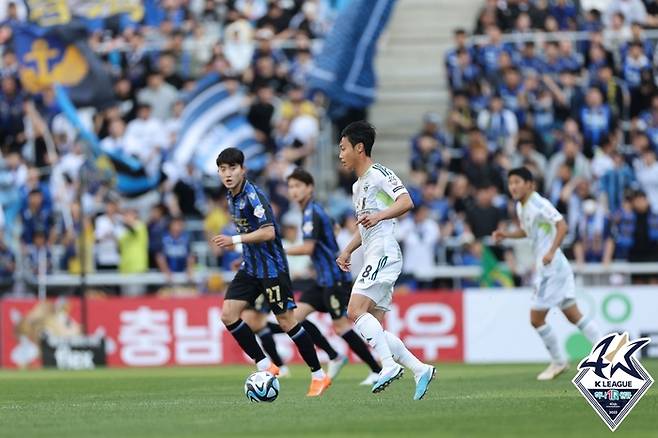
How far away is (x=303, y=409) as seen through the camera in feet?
44.4

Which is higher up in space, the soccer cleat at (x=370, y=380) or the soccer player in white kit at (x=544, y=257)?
the soccer player in white kit at (x=544, y=257)

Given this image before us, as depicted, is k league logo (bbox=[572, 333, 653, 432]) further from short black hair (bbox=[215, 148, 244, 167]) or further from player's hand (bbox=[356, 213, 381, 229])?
short black hair (bbox=[215, 148, 244, 167])

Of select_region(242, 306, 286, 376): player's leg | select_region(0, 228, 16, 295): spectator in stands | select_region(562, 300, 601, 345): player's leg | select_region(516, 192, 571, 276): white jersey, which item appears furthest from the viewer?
select_region(0, 228, 16, 295): spectator in stands

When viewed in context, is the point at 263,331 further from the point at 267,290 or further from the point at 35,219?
the point at 35,219

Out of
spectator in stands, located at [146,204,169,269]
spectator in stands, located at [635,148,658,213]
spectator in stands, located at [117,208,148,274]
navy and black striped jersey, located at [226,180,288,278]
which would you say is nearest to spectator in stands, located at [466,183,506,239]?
spectator in stands, located at [635,148,658,213]

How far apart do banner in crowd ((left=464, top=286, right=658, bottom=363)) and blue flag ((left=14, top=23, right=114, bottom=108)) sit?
8196 millimetres

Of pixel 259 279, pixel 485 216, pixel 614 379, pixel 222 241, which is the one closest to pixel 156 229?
pixel 485 216

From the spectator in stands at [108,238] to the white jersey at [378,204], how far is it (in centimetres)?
1295

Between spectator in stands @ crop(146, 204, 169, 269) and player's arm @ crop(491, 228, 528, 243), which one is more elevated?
player's arm @ crop(491, 228, 528, 243)

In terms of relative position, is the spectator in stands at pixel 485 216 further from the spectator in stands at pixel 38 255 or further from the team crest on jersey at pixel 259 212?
the team crest on jersey at pixel 259 212

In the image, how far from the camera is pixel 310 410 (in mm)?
13359

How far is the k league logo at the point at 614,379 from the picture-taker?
11031mm

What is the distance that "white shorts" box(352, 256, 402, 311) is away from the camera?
14.1 meters

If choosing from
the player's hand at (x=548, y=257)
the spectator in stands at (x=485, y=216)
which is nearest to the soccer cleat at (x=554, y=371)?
the player's hand at (x=548, y=257)
